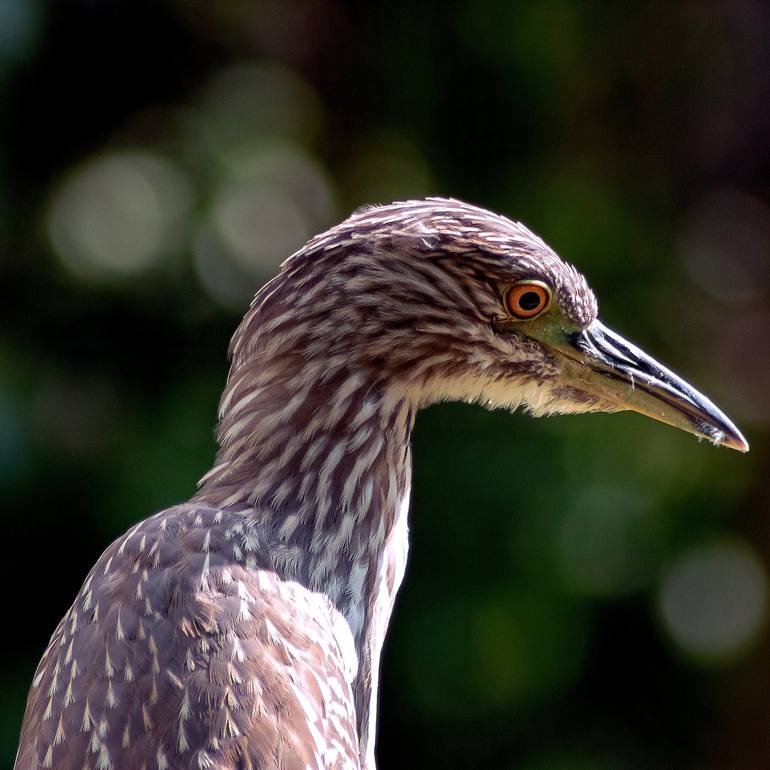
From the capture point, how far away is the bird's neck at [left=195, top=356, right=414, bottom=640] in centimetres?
282

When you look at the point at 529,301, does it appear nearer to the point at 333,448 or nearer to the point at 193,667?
the point at 333,448

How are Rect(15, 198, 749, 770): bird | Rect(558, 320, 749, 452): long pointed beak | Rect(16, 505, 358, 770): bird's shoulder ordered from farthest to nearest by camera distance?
Rect(558, 320, 749, 452): long pointed beak → Rect(15, 198, 749, 770): bird → Rect(16, 505, 358, 770): bird's shoulder

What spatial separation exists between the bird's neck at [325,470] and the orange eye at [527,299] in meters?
0.32

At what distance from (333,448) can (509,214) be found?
3.14m

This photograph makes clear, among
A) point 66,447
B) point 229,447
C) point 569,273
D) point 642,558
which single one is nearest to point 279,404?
point 229,447

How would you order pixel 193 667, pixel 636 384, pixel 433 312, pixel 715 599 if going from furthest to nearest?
pixel 715 599 < pixel 636 384 < pixel 433 312 < pixel 193 667

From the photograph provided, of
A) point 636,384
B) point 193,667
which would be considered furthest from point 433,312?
point 193,667

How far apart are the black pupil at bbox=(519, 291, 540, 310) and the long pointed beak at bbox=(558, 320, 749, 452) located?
13 cm

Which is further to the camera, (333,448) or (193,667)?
(333,448)

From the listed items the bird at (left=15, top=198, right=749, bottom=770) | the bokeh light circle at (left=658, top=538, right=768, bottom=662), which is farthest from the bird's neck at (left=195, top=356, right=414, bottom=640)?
the bokeh light circle at (left=658, top=538, right=768, bottom=662)

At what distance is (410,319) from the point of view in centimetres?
288

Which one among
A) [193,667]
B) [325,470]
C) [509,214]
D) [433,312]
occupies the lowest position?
[193,667]

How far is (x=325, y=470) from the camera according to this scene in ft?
9.43

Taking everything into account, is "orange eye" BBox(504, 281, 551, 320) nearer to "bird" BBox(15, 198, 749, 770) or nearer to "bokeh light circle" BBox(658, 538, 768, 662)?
"bird" BBox(15, 198, 749, 770)
